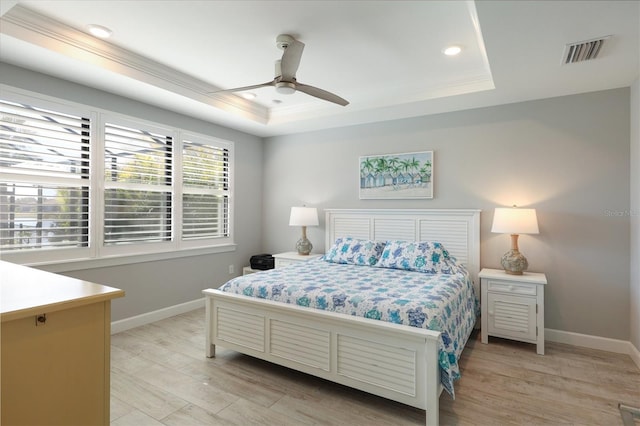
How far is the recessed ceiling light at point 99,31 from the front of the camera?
2.60 meters

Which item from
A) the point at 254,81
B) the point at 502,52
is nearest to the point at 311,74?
the point at 254,81

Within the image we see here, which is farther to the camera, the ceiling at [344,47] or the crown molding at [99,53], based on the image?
the crown molding at [99,53]

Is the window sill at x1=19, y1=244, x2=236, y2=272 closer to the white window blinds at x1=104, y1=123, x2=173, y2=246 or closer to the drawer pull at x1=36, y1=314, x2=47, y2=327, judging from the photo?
the white window blinds at x1=104, y1=123, x2=173, y2=246

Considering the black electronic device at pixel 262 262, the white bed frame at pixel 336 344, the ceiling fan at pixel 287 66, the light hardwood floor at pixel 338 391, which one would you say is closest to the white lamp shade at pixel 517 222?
the light hardwood floor at pixel 338 391

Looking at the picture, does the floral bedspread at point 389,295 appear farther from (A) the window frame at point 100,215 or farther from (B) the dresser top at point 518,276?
(A) the window frame at point 100,215

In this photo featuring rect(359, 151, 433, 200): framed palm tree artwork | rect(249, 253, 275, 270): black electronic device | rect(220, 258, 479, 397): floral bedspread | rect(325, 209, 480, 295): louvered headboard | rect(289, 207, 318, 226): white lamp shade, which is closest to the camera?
rect(220, 258, 479, 397): floral bedspread

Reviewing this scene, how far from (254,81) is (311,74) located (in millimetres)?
658

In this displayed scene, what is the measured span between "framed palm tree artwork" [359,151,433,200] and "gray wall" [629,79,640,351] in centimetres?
183

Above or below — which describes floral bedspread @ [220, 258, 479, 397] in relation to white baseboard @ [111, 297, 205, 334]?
above

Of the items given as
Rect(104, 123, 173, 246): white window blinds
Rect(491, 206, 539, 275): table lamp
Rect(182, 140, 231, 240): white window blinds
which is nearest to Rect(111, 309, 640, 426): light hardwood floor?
Rect(491, 206, 539, 275): table lamp

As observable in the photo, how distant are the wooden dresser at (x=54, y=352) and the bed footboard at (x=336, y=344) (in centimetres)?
140

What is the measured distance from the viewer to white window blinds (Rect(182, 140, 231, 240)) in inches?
174

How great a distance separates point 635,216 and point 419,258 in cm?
192

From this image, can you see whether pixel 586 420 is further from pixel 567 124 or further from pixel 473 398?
pixel 567 124
